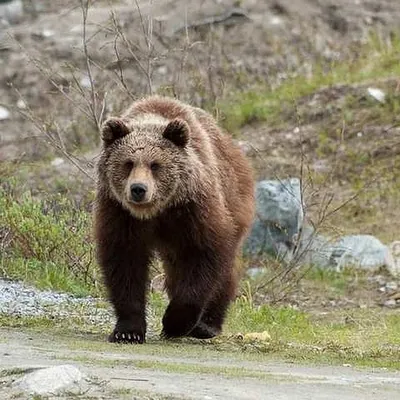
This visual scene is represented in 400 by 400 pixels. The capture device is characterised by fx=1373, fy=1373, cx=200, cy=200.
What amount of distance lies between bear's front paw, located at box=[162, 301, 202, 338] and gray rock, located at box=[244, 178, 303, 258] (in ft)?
17.8

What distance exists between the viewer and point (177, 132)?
852 centimetres

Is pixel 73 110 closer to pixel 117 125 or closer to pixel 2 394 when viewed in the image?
pixel 117 125

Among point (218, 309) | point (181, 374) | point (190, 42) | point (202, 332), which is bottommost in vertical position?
point (181, 374)

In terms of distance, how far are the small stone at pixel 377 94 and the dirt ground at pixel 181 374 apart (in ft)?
33.8

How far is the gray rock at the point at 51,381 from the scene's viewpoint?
571 centimetres

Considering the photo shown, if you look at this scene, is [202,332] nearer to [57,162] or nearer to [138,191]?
[138,191]

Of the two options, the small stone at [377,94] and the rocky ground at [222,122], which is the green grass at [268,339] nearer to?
the rocky ground at [222,122]

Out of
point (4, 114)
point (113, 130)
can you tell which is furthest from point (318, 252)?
point (4, 114)

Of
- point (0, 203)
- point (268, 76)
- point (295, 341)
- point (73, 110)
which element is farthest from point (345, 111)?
point (295, 341)

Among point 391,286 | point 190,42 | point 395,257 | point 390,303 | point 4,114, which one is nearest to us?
point 390,303

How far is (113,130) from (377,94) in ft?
33.2

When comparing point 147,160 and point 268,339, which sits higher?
point 147,160

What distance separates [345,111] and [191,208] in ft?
31.8

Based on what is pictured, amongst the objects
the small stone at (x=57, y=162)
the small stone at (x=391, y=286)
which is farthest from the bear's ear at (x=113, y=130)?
the small stone at (x=57, y=162)
